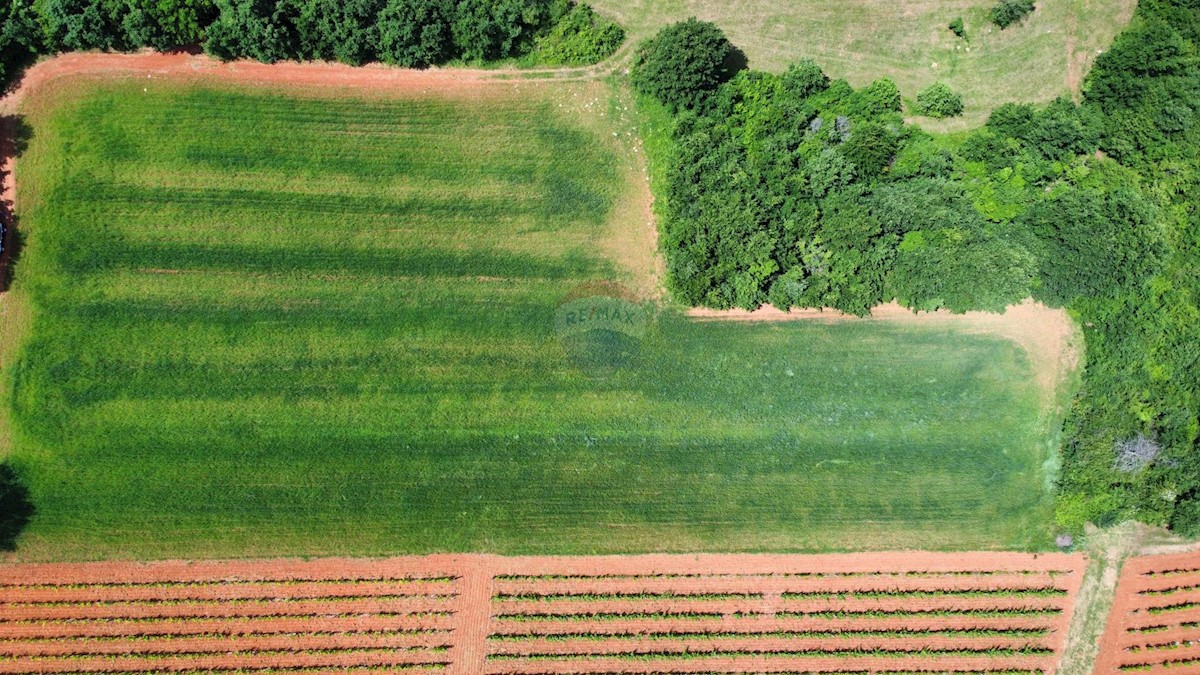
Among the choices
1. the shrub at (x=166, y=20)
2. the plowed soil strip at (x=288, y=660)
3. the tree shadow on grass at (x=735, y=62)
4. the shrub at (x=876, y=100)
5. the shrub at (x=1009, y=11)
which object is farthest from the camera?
the tree shadow on grass at (x=735, y=62)

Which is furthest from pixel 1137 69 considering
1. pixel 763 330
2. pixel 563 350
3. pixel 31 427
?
pixel 31 427

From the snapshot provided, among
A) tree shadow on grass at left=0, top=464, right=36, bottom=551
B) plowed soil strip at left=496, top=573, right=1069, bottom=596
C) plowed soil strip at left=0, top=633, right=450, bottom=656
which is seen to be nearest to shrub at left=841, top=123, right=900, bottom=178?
plowed soil strip at left=496, top=573, right=1069, bottom=596

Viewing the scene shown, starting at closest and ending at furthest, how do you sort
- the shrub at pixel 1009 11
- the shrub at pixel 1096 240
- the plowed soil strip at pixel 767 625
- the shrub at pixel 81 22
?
the shrub at pixel 1096 240
the shrub at pixel 81 22
the plowed soil strip at pixel 767 625
the shrub at pixel 1009 11

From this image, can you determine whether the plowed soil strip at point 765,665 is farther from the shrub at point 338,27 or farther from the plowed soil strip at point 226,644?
the shrub at point 338,27

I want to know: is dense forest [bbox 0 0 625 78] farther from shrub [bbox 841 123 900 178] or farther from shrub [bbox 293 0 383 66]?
shrub [bbox 841 123 900 178]

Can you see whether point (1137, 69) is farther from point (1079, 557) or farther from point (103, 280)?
point (103, 280)

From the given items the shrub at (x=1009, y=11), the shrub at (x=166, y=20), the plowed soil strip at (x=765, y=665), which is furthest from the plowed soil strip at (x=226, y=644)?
the shrub at (x=1009, y=11)

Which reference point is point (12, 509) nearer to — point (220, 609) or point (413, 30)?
point (220, 609)
